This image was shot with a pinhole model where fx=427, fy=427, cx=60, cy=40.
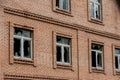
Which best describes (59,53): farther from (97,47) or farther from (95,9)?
(95,9)

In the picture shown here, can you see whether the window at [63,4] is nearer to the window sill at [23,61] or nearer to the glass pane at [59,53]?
the glass pane at [59,53]

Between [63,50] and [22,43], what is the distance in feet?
10.5

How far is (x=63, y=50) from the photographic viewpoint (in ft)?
75.0

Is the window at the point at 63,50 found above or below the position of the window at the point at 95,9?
below

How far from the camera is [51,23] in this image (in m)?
22.1

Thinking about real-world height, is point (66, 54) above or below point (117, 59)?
above

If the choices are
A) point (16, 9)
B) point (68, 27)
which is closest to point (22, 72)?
point (16, 9)

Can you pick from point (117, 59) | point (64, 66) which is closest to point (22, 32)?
point (64, 66)

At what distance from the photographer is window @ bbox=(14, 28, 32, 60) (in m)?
20.1

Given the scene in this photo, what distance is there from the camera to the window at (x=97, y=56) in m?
25.0

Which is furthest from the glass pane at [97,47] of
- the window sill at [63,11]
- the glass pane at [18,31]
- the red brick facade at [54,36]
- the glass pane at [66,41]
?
the glass pane at [18,31]

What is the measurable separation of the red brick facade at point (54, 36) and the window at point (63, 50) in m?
0.25

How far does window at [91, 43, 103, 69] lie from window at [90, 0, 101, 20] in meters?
1.76

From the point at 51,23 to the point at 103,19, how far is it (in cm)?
514
